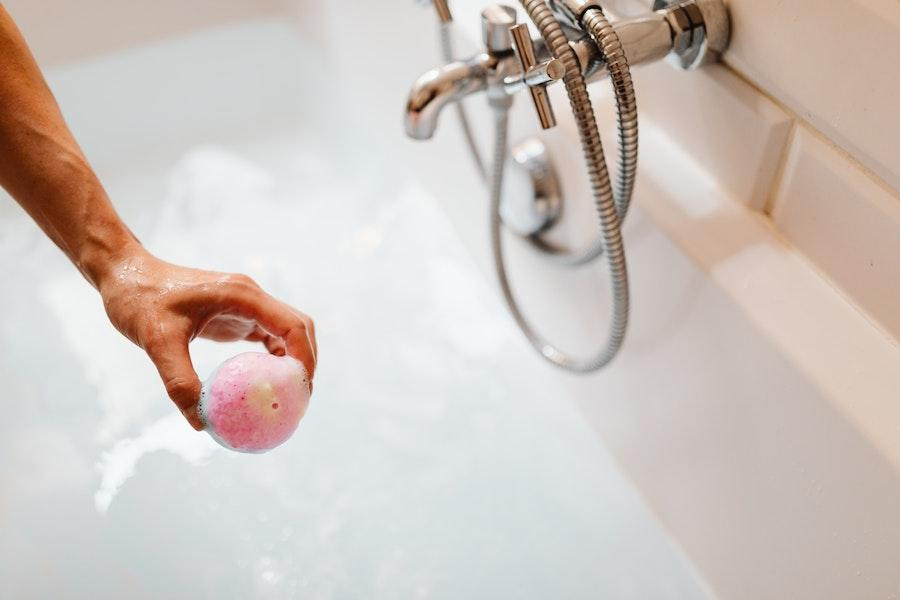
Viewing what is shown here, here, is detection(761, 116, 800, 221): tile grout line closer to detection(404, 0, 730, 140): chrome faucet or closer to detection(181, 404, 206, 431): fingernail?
detection(404, 0, 730, 140): chrome faucet

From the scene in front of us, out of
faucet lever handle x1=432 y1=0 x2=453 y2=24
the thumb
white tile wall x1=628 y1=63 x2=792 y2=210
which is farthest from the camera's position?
faucet lever handle x1=432 y1=0 x2=453 y2=24

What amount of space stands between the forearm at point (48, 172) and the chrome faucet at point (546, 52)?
0.24 metres

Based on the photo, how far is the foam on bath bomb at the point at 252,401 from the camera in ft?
1.66

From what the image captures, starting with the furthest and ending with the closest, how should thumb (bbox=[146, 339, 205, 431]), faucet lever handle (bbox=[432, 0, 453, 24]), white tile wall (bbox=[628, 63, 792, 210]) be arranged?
faucet lever handle (bbox=[432, 0, 453, 24])
white tile wall (bbox=[628, 63, 792, 210])
thumb (bbox=[146, 339, 205, 431])

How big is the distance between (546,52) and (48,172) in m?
0.37

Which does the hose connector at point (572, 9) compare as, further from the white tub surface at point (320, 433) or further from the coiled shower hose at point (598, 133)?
the white tub surface at point (320, 433)

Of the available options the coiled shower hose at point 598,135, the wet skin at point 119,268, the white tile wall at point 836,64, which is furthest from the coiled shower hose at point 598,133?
the wet skin at point 119,268

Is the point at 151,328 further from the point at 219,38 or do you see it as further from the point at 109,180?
the point at 219,38

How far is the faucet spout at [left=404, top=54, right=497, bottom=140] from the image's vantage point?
66 cm

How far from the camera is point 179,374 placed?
1.65 feet

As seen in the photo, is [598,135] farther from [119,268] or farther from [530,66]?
[119,268]

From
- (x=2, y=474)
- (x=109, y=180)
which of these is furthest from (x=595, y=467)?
(x=109, y=180)

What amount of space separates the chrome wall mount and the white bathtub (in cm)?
7

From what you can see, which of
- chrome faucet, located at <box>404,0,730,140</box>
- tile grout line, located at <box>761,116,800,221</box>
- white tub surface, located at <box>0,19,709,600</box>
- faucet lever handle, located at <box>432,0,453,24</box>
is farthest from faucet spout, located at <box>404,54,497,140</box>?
white tub surface, located at <box>0,19,709,600</box>
